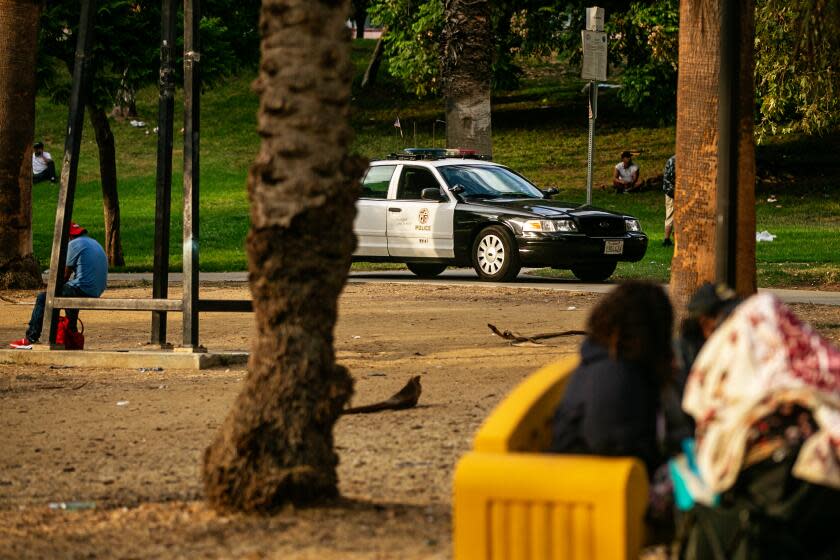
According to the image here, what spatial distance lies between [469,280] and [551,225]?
1.90 m

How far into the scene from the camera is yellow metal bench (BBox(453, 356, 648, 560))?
474cm

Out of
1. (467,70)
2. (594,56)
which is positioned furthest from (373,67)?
(594,56)

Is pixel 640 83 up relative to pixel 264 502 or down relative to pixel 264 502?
up

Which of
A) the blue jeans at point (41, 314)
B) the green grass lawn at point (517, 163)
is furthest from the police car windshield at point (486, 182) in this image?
the blue jeans at point (41, 314)

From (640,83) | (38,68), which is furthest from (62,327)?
(640,83)

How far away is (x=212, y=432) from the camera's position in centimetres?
920

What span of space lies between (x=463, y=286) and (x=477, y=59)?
5596mm

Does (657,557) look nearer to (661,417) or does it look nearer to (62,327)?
(661,417)

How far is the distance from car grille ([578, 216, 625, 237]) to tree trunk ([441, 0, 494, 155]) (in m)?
4.95

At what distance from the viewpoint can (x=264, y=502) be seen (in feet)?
21.4

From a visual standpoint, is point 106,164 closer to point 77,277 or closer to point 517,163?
point 77,277

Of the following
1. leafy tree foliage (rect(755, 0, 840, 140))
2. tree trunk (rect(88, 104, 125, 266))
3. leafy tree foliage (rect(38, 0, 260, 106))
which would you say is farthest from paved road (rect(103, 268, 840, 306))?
leafy tree foliage (rect(38, 0, 260, 106))

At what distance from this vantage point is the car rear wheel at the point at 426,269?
2180 cm

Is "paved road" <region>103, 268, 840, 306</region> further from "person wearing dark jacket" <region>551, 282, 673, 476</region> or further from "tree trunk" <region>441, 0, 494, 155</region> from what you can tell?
"person wearing dark jacket" <region>551, 282, 673, 476</region>
